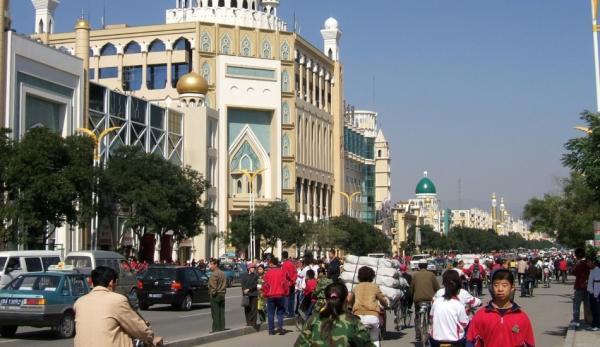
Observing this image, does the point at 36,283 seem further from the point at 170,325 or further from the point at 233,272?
the point at 233,272

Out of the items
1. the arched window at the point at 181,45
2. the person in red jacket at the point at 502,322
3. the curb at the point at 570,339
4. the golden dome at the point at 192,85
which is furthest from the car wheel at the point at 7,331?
the arched window at the point at 181,45

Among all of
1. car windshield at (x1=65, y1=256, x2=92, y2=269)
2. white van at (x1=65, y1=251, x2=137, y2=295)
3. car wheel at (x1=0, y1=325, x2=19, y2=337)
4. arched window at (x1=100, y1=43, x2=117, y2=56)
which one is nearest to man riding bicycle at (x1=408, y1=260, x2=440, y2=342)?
car wheel at (x1=0, y1=325, x2=19, y2=337)

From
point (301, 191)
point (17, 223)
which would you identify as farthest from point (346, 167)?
point (17, 223)

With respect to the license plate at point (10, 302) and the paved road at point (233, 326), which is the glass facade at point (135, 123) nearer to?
the paved road at point (233, 326)

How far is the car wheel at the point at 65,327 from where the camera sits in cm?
1908

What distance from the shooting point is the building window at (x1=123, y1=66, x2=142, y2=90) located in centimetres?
8912

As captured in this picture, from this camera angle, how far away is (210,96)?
8612 cm

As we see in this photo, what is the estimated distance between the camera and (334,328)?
274 inches

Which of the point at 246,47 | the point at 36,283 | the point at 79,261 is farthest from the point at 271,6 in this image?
the point at 36,283

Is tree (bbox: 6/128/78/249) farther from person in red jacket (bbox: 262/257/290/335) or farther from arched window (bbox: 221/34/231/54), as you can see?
arched window (bbox: 221/34/231/54)

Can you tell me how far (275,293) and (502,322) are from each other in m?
12.7

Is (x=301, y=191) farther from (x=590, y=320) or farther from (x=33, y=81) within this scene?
(x=590, y=320)

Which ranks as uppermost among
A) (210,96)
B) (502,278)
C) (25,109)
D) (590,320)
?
(210,96)

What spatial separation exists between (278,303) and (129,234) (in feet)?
142
